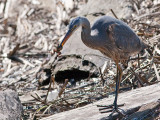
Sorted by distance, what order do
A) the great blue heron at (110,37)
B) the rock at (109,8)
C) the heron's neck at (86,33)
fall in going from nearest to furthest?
the heron's neck at (86,33) → the great blue heron at (110,37) → the rock at (109,8)

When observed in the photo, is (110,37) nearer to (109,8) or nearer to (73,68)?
(73,68)

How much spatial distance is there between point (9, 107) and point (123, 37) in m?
2.25

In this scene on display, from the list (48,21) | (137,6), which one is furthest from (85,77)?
(48,21)

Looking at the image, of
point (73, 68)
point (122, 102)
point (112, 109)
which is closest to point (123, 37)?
point (122, 102)

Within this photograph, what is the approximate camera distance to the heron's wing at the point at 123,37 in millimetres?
5465

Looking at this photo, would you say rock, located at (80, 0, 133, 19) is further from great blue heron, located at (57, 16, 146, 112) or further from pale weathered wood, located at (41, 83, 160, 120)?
pale weathered wood, located at (41, 83, 160, 120)

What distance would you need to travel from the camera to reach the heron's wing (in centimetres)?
546

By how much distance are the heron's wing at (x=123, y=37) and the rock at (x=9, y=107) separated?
6.28 feet

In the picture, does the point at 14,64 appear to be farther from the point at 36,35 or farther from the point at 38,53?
the point at 36,35

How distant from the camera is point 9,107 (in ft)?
16.6

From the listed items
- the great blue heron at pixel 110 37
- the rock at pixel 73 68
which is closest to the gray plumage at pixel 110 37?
the great blue heron at pixel 110 37

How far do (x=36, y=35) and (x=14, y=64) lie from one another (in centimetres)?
217

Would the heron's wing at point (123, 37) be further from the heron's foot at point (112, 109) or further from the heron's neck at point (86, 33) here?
the heron's foot at point (112, 109)

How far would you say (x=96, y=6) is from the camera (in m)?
9.77
